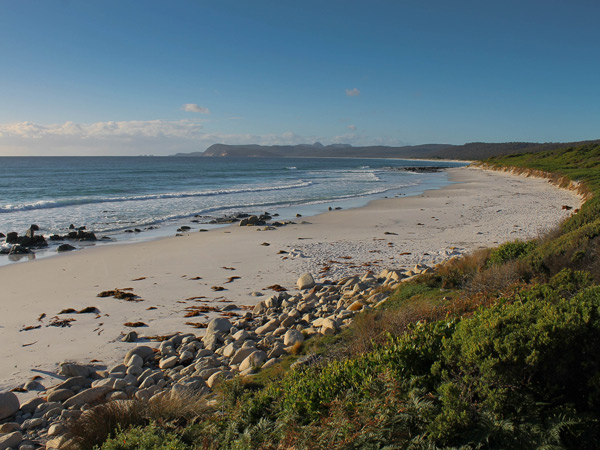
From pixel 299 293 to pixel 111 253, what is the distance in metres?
7.99

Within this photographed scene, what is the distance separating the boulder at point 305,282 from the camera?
374 inches

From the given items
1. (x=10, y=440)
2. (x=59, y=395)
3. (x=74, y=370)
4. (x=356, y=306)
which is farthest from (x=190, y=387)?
(x=356, y=306)

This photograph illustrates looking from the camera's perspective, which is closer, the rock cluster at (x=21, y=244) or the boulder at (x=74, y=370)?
the boulder at (x=74, y=370)

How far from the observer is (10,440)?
4.22 m

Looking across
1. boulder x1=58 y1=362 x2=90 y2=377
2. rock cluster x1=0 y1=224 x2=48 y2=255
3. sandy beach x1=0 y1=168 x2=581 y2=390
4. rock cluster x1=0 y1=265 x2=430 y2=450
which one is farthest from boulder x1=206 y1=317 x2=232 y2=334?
rock cluster x1=0 y1=224 x2=48 y2=255

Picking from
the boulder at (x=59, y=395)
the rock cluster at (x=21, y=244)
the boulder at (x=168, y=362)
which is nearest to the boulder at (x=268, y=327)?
the boulder at (x=168, y=362)

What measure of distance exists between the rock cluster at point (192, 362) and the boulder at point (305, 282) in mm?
695

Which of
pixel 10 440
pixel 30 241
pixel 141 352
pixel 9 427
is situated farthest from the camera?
pixel 30 241

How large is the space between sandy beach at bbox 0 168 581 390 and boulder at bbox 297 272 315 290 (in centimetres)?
26

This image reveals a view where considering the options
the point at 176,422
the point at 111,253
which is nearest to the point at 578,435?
the point at 176,422

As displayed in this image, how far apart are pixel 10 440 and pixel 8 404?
78cm

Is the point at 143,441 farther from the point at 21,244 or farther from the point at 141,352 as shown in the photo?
the point at 21,244

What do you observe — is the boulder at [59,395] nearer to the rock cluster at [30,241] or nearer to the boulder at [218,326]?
the boulder at [218,326]

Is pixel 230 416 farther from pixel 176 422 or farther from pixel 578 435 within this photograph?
pixel 578 435
